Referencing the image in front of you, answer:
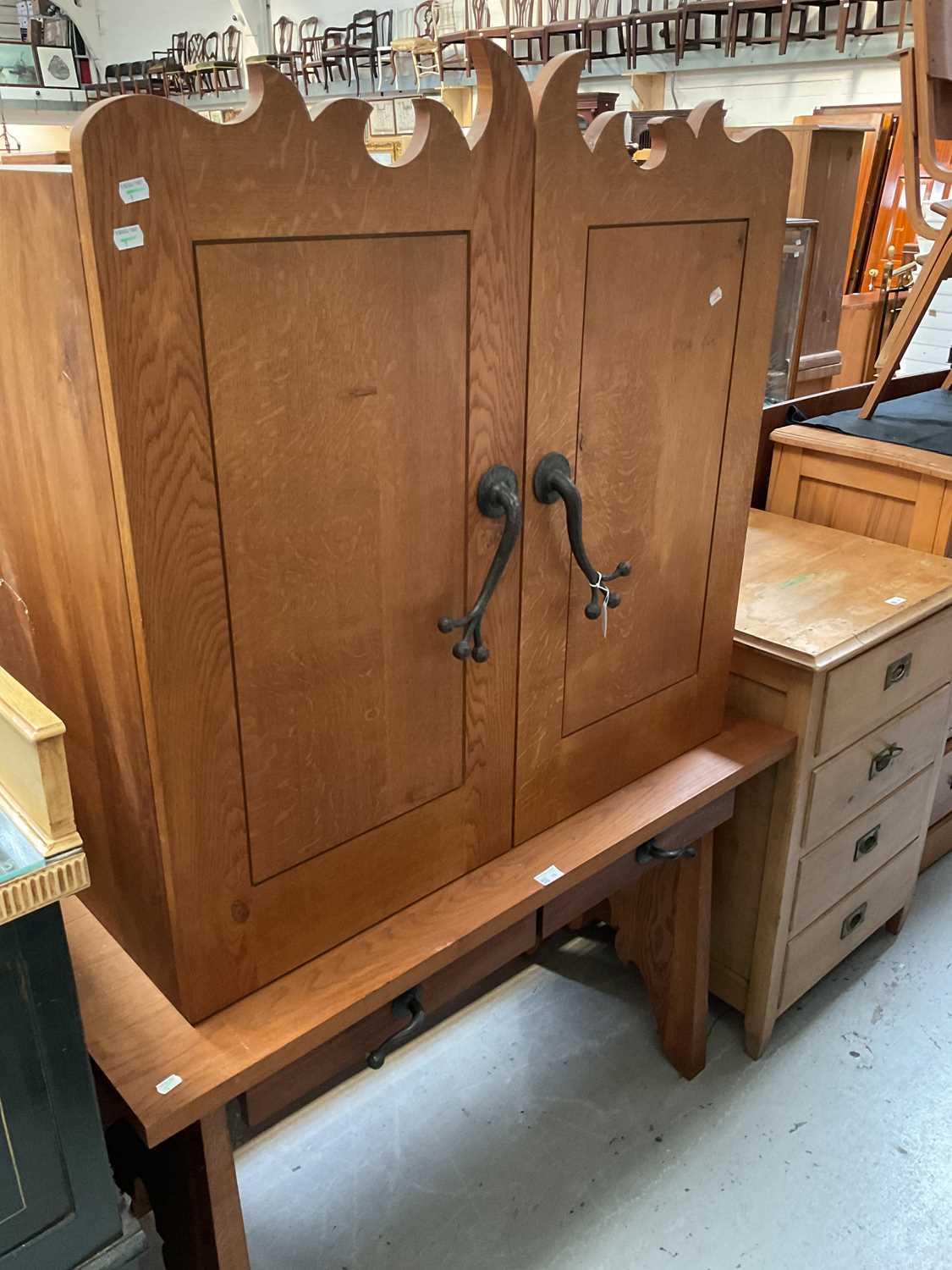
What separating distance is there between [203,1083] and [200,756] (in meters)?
0.30

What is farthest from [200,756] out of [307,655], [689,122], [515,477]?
[689,122]

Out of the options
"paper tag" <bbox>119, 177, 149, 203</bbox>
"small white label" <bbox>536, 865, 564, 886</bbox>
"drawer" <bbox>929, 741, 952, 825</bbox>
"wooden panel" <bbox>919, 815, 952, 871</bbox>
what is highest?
"paper tag" <bbox>119, 177, 149, 203</bbox>

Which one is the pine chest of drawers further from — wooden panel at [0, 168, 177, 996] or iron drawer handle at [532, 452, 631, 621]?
wooden panel at [0, 168, 177, 996]

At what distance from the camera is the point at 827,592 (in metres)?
1.74

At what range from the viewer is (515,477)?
1.06m

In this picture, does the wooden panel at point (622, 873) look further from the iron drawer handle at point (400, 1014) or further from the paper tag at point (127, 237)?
the paper tag at point (127, 237)

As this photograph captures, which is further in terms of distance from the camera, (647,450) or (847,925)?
(847,925)

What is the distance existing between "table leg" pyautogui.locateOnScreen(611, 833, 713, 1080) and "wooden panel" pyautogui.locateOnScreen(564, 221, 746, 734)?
1.33ft

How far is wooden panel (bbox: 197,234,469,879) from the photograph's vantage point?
2.68 feet

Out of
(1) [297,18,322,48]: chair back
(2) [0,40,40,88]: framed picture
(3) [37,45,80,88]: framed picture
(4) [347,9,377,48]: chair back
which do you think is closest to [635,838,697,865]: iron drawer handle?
(4) [347,9,377,48]: chair back

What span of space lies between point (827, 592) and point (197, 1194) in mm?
1320

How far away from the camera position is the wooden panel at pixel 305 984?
3.01 feet

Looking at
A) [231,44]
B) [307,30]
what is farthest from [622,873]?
[231,44]

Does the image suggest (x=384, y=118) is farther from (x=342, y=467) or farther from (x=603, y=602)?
(x=342, y=467)
